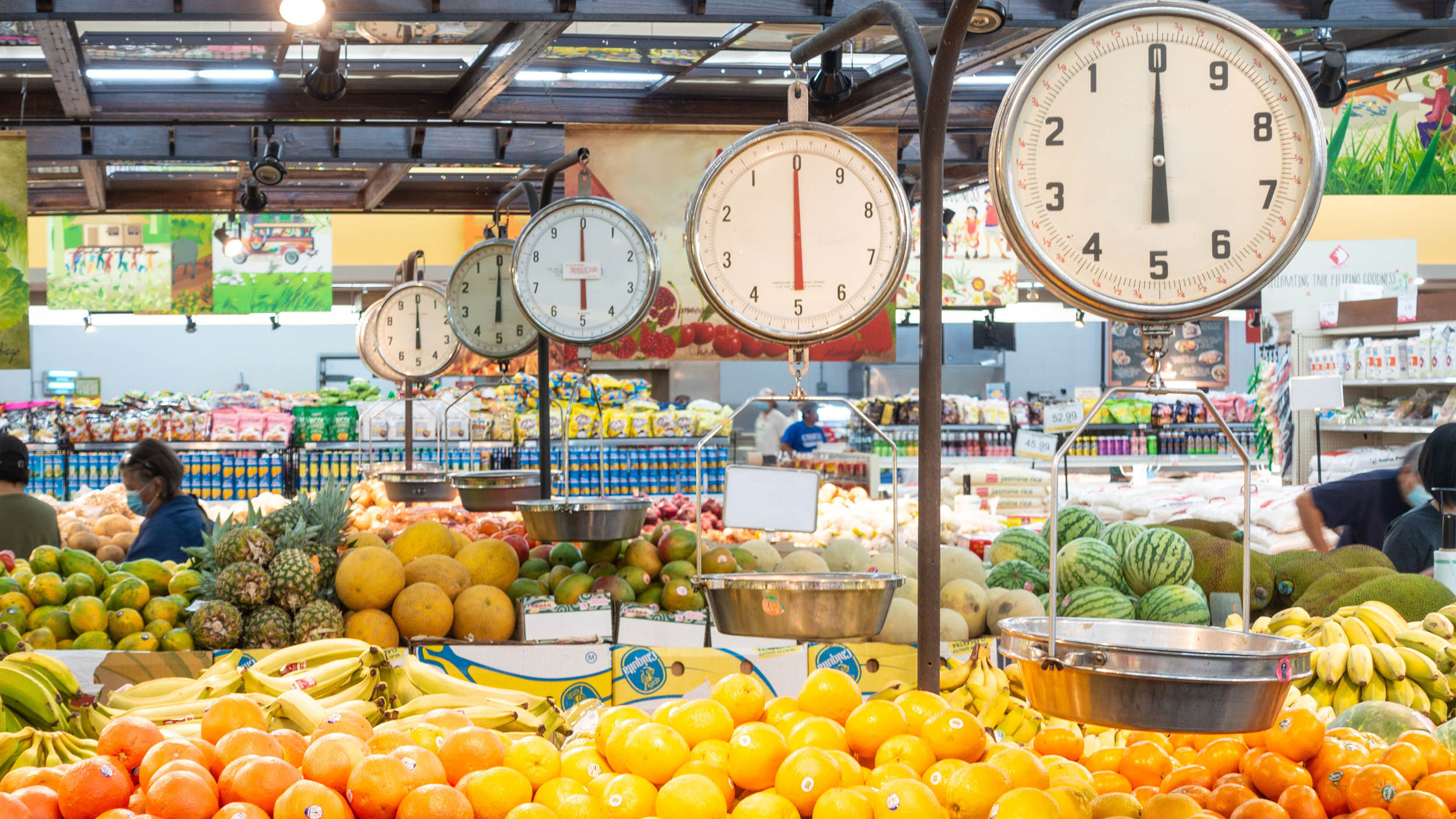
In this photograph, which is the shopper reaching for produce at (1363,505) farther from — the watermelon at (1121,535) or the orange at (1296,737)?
the orange at (1296,737)

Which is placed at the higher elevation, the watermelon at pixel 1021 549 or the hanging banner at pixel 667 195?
the hanging banner at pixel 667 195

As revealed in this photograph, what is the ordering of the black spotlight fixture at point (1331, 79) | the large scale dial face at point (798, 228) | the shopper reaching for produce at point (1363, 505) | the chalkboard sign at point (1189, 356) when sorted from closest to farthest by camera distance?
1. the large scale dial face at point (798, 228)
2. the black spotlight fixture at point (1331, 79)
3. the shopper reaching for produce at point (1363, 505)
4. the chalkboard sign at point (1189, 356)

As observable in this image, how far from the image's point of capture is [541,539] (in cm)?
303

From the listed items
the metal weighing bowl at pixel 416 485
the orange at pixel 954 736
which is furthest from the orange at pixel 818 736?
the metal weighing bowl at pixel 416 485

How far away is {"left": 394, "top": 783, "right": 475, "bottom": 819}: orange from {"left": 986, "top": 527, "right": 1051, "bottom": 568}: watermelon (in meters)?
2.68

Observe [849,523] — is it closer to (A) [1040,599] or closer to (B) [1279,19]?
(A) [1040,599]

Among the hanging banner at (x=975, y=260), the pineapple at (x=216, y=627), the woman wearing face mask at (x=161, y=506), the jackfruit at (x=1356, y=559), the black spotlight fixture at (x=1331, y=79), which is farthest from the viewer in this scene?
the hanging banner at (x=975, y=260)

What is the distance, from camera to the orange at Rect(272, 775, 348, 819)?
1389 millimetres

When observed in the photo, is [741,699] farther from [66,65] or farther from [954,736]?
[66,65]

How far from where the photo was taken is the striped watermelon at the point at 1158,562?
328 centimetres

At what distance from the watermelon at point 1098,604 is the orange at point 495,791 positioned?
2011 mm

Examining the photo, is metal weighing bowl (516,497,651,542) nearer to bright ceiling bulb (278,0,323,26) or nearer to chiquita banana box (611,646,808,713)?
chiquita banana box (611,646,808,713)

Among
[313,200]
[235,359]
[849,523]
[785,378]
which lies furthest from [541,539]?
[235,359]

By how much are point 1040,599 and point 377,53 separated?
303 centimetres
